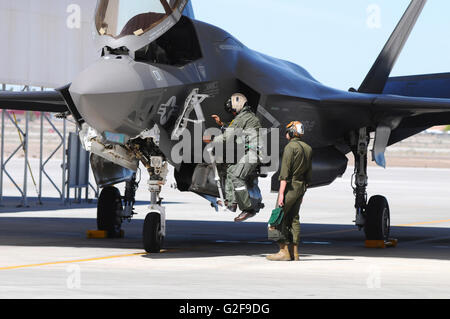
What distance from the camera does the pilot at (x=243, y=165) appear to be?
13.6 meters

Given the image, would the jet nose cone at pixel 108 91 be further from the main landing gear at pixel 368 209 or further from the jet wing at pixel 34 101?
the main landing gear at pixel 368 209

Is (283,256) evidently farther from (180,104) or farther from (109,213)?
(109,213)

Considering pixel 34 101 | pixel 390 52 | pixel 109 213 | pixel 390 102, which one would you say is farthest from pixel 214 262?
pixel 390 52

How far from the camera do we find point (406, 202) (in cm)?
3388

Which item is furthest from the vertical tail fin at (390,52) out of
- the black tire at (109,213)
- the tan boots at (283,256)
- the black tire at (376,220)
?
the tan boots at (283,256)

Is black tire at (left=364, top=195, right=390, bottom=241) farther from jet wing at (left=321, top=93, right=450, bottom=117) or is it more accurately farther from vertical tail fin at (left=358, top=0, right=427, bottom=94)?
vertical tail fin at (left=358, top=0, right=427, bottom=94)

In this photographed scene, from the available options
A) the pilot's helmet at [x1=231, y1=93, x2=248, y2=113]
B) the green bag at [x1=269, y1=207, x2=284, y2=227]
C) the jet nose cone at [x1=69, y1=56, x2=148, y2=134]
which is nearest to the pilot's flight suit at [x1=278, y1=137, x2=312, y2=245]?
the green bag at [x1=269, y1=207, x2=284, y2=227]

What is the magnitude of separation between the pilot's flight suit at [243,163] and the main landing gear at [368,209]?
3745mm

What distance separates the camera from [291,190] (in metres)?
13.5

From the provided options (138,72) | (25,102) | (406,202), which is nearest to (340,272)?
(138,72)

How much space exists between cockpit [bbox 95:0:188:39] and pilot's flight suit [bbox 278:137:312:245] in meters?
2.63

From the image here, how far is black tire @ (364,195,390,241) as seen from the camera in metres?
16.6
